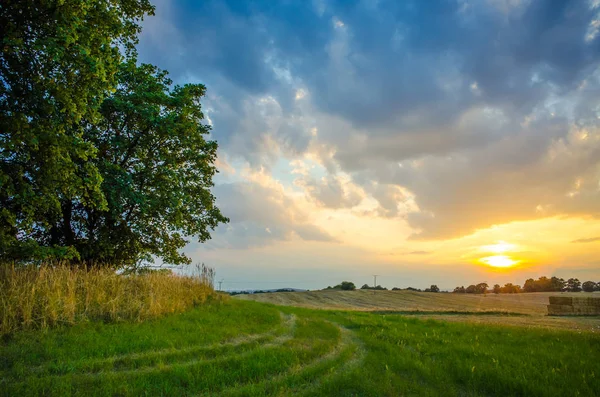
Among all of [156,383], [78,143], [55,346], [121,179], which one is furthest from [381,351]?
[121,179]

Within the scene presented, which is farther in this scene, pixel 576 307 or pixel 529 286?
pixel 529 286

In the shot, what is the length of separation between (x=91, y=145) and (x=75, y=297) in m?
6.24

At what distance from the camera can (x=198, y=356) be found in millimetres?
10906

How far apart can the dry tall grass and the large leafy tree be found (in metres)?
4.77

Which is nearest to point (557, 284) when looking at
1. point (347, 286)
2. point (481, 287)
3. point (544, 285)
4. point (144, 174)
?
point (544, 285)

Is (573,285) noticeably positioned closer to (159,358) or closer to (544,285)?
(544,285)

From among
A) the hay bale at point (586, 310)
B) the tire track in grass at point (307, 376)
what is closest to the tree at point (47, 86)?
the tire track in grass at point (307, 376)

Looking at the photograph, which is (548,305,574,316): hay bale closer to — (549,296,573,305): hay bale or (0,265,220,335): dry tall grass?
(549,296,573,305): hay bale

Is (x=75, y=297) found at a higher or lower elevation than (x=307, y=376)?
higher

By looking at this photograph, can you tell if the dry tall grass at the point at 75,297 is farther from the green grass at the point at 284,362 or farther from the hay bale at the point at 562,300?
the hay bale at the point at 562,300

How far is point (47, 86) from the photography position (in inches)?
538

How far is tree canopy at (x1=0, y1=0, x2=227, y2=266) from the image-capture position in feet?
44.0

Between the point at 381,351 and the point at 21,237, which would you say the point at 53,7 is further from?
the point at 381,351

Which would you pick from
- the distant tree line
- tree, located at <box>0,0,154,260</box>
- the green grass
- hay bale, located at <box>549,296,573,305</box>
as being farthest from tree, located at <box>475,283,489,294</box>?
tree, located at <box>0,0,154,260</box>
